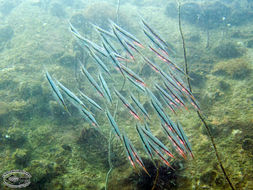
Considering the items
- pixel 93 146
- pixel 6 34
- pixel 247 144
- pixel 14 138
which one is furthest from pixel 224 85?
pixel 6 34

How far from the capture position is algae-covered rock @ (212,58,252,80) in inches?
210

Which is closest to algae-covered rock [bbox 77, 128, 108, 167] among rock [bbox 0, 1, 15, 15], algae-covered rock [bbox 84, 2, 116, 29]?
algae-covered rock [bbox 84, 2, 116, 29]

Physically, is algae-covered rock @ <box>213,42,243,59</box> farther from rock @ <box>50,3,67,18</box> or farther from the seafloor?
rock @ <box>50,3,67,18</box>

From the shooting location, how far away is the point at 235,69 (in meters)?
5.50

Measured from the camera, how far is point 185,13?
12531 mm

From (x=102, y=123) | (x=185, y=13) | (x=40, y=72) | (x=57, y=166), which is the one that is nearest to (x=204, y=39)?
(x=185, y=13)

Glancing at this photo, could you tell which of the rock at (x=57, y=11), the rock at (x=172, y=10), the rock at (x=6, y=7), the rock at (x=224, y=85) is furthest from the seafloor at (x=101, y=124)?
the rock at (x=6, y=7)

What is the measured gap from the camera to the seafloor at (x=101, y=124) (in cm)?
276

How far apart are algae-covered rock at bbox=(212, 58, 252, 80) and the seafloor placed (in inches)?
1.2

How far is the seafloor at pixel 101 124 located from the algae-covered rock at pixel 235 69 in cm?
3

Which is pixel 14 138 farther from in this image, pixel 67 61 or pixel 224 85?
pixel 224 85

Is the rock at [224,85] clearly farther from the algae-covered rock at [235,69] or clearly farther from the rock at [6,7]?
the rock at [6,7]

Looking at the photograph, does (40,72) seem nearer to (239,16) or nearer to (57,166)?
(57,166)

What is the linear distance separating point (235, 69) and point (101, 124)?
5.32m
